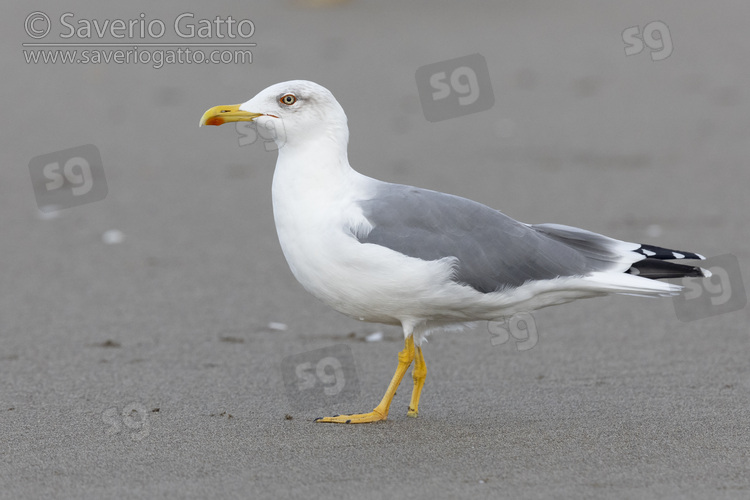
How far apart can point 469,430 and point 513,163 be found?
6375mm

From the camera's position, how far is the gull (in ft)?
15.2

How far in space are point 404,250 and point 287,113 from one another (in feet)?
2.86

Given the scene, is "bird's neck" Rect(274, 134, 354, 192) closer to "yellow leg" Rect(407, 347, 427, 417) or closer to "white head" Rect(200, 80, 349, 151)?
"white head" Rect(200, 80, 349, 151)

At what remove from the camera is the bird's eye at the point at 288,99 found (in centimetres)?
487

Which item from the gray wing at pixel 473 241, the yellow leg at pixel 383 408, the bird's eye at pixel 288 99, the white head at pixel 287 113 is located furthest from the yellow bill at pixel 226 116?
the yellow leg at pixel 383 408

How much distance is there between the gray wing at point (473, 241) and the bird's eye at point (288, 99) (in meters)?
0.58

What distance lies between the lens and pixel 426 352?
6.18m

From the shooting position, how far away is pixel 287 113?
4.87m

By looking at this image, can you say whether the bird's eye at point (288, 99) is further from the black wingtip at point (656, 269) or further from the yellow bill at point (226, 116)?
the black wingtip at point (656, 269)

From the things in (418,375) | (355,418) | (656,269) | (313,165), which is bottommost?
(355,418)

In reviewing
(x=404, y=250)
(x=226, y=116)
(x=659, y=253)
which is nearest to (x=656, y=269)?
(x=659, y=253)

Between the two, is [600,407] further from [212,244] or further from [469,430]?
[212,244]

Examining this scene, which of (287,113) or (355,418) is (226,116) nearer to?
(287,113)

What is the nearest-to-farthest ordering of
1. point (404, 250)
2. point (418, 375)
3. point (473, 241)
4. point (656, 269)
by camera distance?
point (404, 250)
point (473, 241)
point (656, 269)
point (418, 375)
